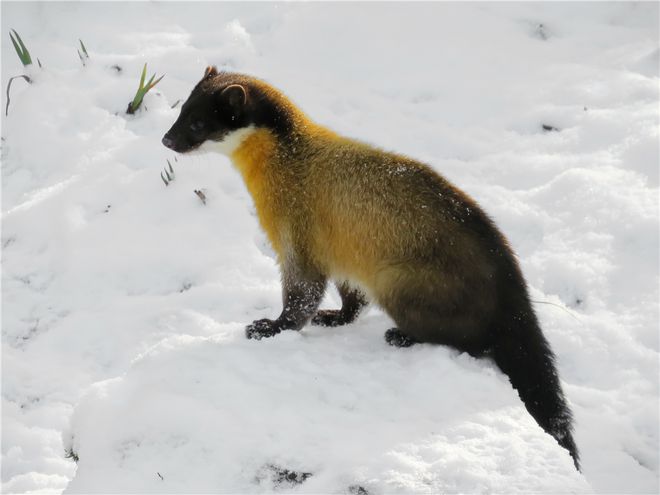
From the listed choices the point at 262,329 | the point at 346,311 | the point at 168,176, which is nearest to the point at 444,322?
the point at 346,311

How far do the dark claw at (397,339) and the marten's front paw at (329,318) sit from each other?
1.87 feet

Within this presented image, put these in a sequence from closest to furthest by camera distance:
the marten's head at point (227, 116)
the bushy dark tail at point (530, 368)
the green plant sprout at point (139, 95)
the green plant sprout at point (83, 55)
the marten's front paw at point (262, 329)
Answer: the bushy dark tail at point (530, 368)
the marten's front paw at point (262, 329)
the marten's head at point (227, 116)
the green plant sprout at point (139, 95)
the green plant sprout at point (83, 55)

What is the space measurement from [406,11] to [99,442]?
6217mm

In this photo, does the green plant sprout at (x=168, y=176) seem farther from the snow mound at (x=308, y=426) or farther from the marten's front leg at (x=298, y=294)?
the snow mound at (x=308, y=426)

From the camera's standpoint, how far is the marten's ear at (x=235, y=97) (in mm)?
4305

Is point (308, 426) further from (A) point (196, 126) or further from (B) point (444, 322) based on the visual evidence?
(A) point (196, 126)

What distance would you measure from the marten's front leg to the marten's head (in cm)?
81

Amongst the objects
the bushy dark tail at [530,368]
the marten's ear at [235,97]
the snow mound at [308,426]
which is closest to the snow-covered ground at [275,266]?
the snow mound at [308,426]

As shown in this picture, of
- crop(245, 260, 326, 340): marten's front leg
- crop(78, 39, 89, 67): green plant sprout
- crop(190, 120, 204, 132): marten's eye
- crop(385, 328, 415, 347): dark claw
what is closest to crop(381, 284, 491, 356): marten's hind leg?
crop(385, 328, 415, 347): dark claw

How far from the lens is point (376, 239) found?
13.1 ft

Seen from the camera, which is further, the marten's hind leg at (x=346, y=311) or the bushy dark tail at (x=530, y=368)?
the marten's hind leg at (x=346, y=311)

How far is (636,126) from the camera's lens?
6.61 metres

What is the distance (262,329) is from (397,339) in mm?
736

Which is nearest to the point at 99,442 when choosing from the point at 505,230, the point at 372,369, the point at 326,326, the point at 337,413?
the point at 337,413
